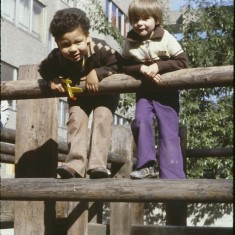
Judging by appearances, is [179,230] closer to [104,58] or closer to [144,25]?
[104,58]

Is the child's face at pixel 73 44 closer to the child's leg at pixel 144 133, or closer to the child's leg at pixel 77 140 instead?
the child's leg at pixel 77 140

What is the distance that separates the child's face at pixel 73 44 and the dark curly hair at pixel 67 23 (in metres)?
0.03

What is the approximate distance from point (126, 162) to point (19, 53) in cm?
1279

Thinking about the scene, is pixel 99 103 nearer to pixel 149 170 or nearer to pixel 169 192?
pixel 149 170

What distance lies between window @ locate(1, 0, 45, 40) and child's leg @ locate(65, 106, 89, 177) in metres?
13.3

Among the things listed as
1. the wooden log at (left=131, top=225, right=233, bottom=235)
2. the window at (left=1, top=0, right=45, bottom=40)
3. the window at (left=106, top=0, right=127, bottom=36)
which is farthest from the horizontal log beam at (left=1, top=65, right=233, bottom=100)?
the window at (left=106, top=0, right=127, bottom=36)

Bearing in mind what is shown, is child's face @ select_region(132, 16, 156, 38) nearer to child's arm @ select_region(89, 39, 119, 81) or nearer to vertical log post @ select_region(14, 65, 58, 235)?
child's arm @ select_region(89, 39, 119, 81)

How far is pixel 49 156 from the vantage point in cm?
363

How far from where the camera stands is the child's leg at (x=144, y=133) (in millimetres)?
3525

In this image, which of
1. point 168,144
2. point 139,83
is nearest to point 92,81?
point 139,83

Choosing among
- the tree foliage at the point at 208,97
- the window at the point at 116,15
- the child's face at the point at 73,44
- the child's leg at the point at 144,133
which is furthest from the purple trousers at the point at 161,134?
the window at the point at 116,15

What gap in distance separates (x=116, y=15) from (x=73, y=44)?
21759 millimetres

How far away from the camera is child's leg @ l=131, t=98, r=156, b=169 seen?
353cm

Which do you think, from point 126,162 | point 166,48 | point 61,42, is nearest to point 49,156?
point 61,42
